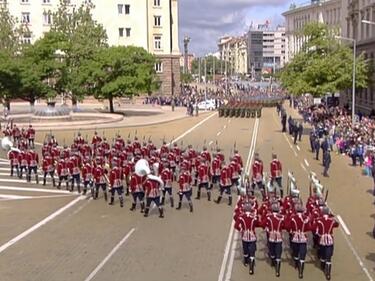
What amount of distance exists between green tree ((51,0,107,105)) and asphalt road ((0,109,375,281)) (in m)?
33.3

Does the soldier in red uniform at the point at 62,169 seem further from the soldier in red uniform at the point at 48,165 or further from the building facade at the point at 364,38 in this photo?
the building facade at the point at 364,38

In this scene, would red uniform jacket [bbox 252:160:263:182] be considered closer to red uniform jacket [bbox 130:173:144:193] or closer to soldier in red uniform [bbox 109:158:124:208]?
red uniform jacket [bbox 130:173:144:193]

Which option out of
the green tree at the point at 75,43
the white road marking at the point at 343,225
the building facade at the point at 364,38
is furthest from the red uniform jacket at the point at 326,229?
the green tree at the point at 75,43

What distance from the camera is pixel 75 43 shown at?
6269 cm

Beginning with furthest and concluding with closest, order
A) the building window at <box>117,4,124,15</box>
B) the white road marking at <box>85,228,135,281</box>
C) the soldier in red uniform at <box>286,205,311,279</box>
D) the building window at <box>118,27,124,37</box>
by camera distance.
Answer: the building window at <box>118,27,124,37</box>
the building window at <box>117,4,124,15</box>
the white road marking at <box>85,228,135,281</box>
the soldier in red uniform at <box>286,205,311,279</box>

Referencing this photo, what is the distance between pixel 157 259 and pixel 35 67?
4484 cm

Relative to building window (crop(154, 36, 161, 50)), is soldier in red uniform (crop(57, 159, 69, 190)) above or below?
below

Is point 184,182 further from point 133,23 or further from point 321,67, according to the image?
point 133,23

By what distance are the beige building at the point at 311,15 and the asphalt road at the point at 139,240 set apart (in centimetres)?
6842

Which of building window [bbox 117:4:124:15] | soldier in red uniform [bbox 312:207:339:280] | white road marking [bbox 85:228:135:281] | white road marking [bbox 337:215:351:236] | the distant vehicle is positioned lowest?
white road marking [bbox 85:228:135:281]

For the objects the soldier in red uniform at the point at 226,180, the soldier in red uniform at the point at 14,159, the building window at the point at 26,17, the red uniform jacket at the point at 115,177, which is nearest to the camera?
the red uniform jacket at the point at 115,177

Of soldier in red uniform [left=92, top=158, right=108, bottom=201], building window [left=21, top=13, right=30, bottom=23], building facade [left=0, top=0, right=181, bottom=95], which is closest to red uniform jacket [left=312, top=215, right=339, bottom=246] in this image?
soldier in red uniform [left=92, top=158, right=108, bottom=201]

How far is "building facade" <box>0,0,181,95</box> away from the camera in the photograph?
82.0m

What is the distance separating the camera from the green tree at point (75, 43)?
192 feet
